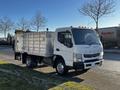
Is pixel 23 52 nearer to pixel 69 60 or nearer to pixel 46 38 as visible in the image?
pixel 46 38

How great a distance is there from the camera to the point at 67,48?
1059 centimetres

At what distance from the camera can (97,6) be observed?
4066 centimetres

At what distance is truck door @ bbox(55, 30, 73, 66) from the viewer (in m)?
10.5

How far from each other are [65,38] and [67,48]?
521 mm

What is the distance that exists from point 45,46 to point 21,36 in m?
3.45

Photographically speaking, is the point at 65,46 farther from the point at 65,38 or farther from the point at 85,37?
the point at 85,37

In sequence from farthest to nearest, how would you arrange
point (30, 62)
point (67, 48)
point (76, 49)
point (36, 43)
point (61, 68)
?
point (30, 62) < point (36, 43) < point (61, 68) < point (67, 48) < point (76, 49)

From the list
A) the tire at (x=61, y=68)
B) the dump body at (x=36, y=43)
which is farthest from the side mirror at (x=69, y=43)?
the dump body at (x=36, y=43)

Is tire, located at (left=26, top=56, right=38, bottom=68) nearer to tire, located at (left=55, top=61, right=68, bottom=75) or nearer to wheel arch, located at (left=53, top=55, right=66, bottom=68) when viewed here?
wheel arch, located at (left=53, top=55, right=66, bottom=68)

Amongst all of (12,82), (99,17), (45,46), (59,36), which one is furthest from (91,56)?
(99,17)

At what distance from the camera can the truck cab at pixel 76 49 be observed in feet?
33.4

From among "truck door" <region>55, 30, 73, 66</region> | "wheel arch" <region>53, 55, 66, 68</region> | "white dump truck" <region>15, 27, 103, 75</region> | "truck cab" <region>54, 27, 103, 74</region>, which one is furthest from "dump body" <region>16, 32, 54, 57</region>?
"truck door" <region>55, 30, 73, 66</region>

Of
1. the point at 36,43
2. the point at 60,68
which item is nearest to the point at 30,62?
the point at 36,43

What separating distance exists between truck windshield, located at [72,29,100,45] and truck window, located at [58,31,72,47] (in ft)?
0.86
